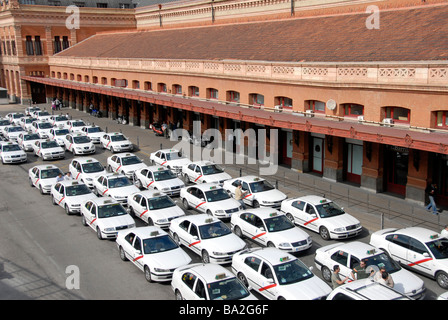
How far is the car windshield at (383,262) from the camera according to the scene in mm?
15692

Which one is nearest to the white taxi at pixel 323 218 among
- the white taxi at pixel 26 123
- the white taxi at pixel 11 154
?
the white taxi at pixel 11 154

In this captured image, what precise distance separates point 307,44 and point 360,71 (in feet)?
28.0

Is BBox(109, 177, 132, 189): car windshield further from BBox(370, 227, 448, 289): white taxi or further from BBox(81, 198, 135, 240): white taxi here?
BBox(370, 227, 448, 289): white taxi

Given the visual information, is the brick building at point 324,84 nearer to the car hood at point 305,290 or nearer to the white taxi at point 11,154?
the car hood at point 305,290

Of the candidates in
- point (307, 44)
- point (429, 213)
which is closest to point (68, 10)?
point (307, 44)

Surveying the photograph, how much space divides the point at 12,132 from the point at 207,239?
105ft

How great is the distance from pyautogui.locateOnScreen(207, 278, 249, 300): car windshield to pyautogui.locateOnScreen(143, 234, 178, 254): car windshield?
159 inches

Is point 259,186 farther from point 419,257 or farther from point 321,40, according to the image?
point 321,40

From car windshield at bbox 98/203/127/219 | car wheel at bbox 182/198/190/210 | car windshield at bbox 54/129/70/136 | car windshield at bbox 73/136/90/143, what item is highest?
car windshield at bbox 54/129/70/136

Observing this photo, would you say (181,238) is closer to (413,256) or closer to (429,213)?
(413,256)

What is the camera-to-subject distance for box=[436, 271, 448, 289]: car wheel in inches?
631

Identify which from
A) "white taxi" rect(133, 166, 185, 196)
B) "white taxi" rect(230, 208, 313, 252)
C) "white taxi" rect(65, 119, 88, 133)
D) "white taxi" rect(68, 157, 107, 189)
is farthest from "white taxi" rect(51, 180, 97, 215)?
"white taxi" rect(65, 119, 88, 133)

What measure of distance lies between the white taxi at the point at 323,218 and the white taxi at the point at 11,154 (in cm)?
2290

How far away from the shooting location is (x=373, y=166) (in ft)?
87.4
